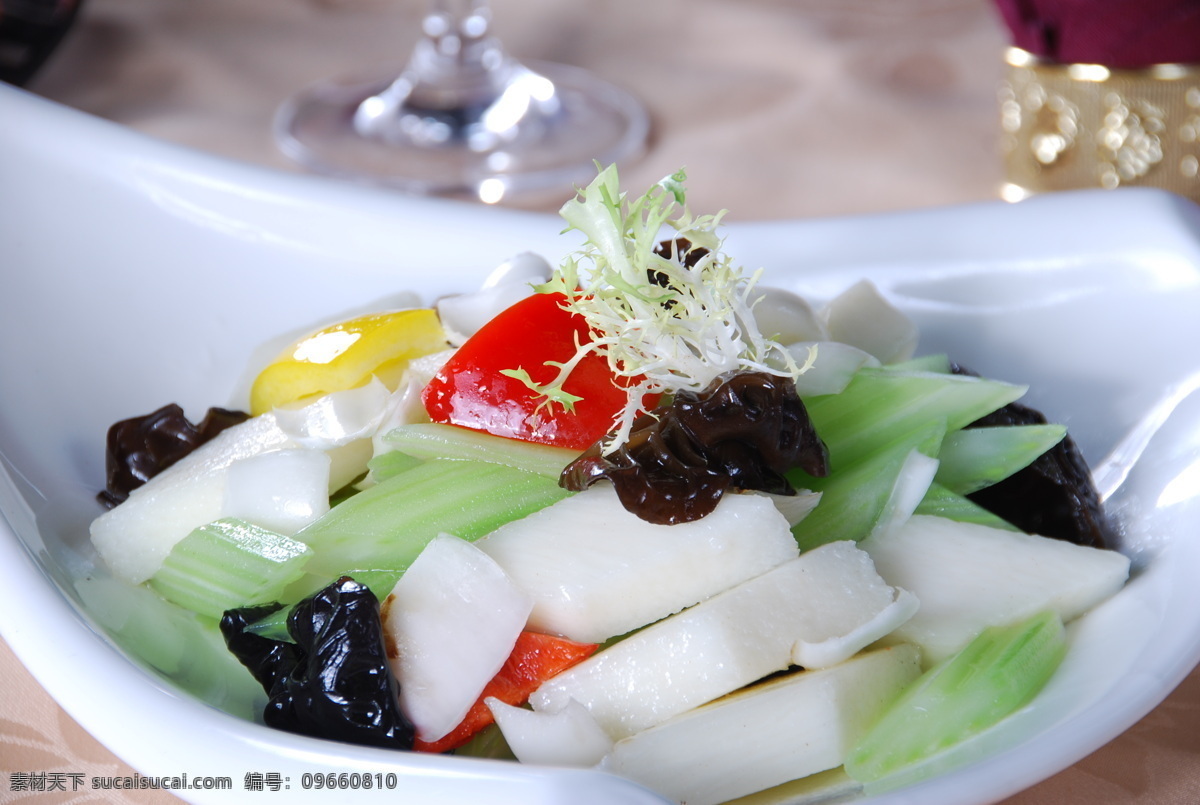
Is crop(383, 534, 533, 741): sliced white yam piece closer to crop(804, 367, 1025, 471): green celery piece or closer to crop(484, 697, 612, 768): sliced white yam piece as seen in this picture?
crop(484, 697, 612, 768): sliced white yam piece

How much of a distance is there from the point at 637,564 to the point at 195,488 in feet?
1.43

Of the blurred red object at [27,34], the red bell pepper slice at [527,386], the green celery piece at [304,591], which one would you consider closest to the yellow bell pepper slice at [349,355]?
the red bell pepper slice at [527,386]

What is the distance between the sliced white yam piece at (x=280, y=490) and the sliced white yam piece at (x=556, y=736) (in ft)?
0.90

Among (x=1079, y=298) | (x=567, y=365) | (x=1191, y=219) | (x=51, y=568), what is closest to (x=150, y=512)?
(x=51, y=568)

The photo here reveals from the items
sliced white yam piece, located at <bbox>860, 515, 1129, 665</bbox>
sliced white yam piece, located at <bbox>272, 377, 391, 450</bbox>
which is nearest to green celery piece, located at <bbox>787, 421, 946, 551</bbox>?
sliced white yam piece, located at <bbox>860, 515, 1129, 665</bbox>

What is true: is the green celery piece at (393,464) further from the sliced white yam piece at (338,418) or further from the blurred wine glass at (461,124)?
the blurred wine glass at (461,124)

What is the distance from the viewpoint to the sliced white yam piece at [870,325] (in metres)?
1.15

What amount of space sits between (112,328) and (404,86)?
118 centimetres

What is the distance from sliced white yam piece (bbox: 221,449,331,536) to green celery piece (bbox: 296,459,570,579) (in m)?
0.03

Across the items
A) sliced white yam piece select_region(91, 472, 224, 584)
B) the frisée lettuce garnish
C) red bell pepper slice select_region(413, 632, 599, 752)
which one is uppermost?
the frisée lettuce garnish

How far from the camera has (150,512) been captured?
1022 millimetres

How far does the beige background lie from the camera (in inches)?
85.0

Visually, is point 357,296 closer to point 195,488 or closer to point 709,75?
point 195,488

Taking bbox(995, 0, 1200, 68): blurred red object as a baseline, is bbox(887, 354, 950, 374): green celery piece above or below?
below
